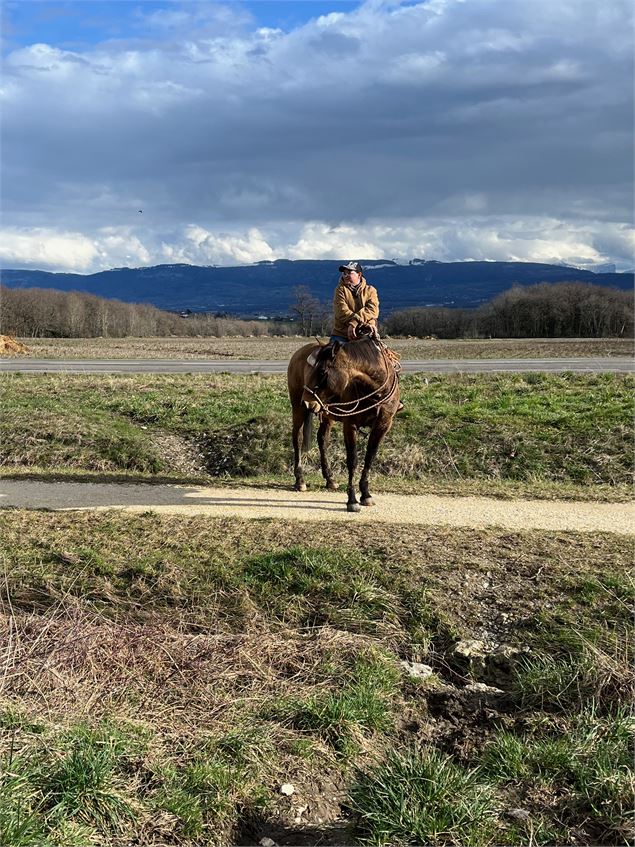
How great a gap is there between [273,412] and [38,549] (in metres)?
9.30

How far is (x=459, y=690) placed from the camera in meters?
6.98

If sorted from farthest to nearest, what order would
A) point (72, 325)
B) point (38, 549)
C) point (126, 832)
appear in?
point (72, 325), point (38, 549), point (126, 832)

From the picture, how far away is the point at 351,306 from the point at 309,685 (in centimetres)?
681

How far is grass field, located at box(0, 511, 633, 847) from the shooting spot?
4.92 meters

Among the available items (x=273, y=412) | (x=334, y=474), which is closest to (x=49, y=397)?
(x=273, y=412)

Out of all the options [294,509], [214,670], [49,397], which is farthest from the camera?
[49,397]

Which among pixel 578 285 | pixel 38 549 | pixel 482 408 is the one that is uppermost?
pixel 578 285

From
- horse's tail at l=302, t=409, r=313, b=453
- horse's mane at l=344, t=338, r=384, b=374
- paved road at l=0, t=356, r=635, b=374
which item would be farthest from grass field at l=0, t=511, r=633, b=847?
paved road at l=0, t=356, r=635, b=374

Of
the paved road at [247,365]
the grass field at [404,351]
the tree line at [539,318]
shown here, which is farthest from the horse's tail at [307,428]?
the tree line at [539,318]

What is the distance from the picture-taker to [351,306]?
11828 mm

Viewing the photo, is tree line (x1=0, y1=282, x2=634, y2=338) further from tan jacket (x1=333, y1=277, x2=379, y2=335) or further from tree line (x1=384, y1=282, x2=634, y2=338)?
tan jacket (x1=333, y1=277, x2=379, y2=335)

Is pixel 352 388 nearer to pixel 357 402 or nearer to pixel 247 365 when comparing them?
pixel 357 402

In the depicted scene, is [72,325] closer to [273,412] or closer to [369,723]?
[273,412]

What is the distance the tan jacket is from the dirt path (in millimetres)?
2966
